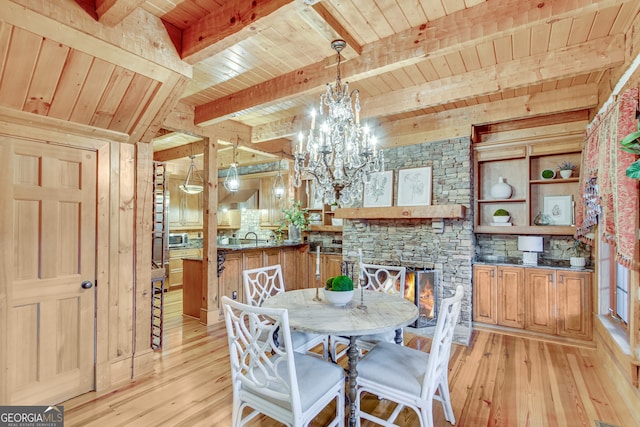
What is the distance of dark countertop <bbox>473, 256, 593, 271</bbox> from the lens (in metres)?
3.74

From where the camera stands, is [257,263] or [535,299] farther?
[257,263]

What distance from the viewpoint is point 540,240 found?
3973mm

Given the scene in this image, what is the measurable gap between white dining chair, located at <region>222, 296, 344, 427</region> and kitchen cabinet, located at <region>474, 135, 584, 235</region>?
10.9ft

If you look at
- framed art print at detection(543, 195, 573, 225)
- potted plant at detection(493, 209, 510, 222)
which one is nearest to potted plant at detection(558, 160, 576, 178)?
framed art print at detection(543, 195, 573, 225)

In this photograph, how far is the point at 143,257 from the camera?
2984mm

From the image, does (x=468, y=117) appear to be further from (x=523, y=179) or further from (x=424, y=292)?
(x=424, y=292)

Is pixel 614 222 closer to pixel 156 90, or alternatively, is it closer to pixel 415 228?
pixel 415 228

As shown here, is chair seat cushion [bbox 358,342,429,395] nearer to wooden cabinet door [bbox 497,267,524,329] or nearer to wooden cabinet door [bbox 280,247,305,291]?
wooden cabinet door [bbox 497,267,524,329]

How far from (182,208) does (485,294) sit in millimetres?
6302

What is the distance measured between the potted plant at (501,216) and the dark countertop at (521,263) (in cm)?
56

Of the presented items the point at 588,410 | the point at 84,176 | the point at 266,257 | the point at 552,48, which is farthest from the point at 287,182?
the point at 588,410

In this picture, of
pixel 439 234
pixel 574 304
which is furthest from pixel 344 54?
pixel 574 304

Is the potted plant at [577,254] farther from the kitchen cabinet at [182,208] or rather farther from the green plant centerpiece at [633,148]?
the kitchen cabinet at [182,208]

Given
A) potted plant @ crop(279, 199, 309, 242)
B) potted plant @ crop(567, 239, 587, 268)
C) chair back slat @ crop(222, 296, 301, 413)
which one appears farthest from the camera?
potted plant @ crop(279, 199, 309, 242)
